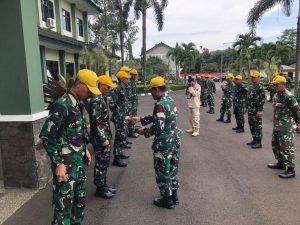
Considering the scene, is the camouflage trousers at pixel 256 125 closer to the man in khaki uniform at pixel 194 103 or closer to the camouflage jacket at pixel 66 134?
the man in khaki uniform at pixel 194 103

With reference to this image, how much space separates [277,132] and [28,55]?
473cm

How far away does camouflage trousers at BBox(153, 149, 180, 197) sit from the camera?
4125 mm

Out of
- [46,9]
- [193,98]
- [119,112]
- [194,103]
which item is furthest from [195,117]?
[46,9]

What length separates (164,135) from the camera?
4090 mm

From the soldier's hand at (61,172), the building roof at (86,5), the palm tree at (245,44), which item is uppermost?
the building roof at (86,5)

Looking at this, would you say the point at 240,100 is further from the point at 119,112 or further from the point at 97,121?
the point at 97,121

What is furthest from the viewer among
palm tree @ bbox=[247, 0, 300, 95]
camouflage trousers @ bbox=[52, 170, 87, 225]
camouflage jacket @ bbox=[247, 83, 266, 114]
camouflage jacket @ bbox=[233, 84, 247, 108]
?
palm tree @ bbox=[247, 0, 300, 95]

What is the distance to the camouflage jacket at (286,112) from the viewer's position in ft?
17.4

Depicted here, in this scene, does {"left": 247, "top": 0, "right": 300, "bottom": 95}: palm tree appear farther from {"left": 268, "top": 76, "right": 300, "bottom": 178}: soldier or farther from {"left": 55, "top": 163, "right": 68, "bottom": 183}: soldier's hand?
{"left": 55, "top": 163, "right": 68, "bottom": 183}: soldier's hand

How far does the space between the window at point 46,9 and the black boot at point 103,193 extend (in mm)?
12757

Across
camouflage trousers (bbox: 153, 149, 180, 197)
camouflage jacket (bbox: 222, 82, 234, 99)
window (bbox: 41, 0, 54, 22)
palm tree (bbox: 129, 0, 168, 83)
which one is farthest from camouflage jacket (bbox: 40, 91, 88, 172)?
palm tree (bbox: 129, 0, 168, 83)

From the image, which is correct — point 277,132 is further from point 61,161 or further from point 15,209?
point 15,209

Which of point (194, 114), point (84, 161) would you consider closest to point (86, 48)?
point (194, 114)

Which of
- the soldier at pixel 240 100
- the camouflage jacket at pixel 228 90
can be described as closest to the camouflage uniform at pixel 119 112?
the soldier at pixel 240 100
